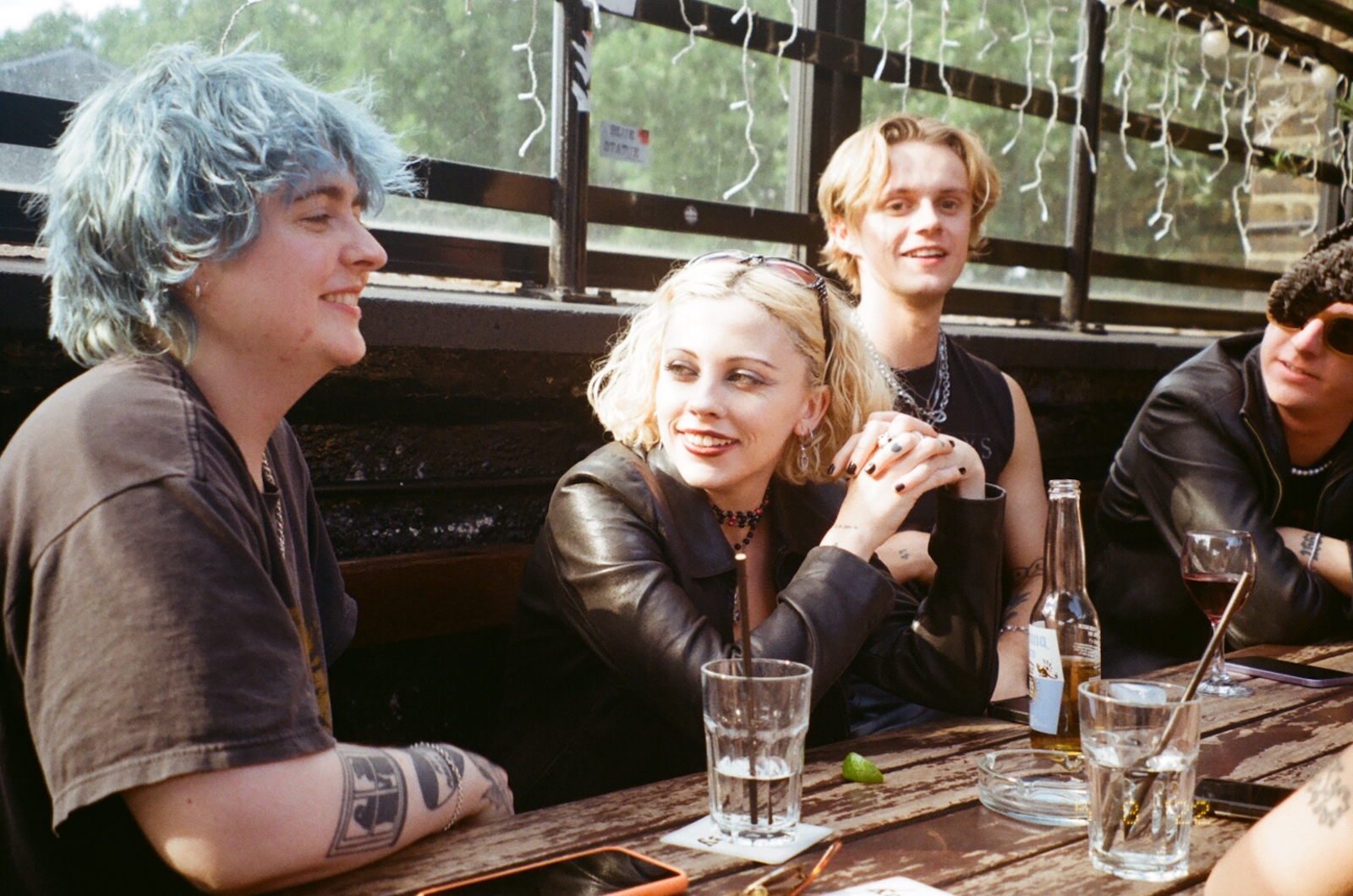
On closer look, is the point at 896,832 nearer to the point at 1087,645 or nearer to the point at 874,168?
the point at 1087,645

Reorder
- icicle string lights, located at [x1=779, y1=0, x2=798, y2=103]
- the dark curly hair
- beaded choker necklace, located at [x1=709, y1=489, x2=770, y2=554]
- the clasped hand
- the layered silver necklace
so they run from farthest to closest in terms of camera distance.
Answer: icicle string lights, located at [x1=779, y1=0, x2=798, y2=103], the layered silver necklace, the dark curly hair, beaded choker necklace, located at [x1=709, y1=489, x2=770, y2=554], the clasped hand

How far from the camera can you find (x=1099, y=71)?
443 centimetres

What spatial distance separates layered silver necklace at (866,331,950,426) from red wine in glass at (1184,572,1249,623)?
0.95 meters

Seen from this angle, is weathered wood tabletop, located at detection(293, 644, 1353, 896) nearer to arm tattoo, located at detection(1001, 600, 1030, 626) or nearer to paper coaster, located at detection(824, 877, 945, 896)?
paper coaster, located at detection(824, 877, 945, 896)

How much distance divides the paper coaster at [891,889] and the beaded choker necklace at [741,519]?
38.4 inches

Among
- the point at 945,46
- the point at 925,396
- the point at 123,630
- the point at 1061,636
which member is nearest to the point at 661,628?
the point at 1061,636

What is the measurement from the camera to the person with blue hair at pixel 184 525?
41.8 inches

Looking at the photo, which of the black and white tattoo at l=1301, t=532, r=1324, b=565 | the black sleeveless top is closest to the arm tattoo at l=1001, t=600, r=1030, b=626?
the black sleeveless top

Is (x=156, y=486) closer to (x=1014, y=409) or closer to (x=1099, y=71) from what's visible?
(x=1014, y=409)

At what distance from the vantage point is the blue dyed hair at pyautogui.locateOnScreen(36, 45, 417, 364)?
4.39 feet

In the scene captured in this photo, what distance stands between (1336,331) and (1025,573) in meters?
0.82

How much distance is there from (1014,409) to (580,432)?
1057 millimetres

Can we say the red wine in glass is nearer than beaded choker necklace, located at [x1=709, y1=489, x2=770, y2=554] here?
Yes

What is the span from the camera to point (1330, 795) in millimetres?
907
